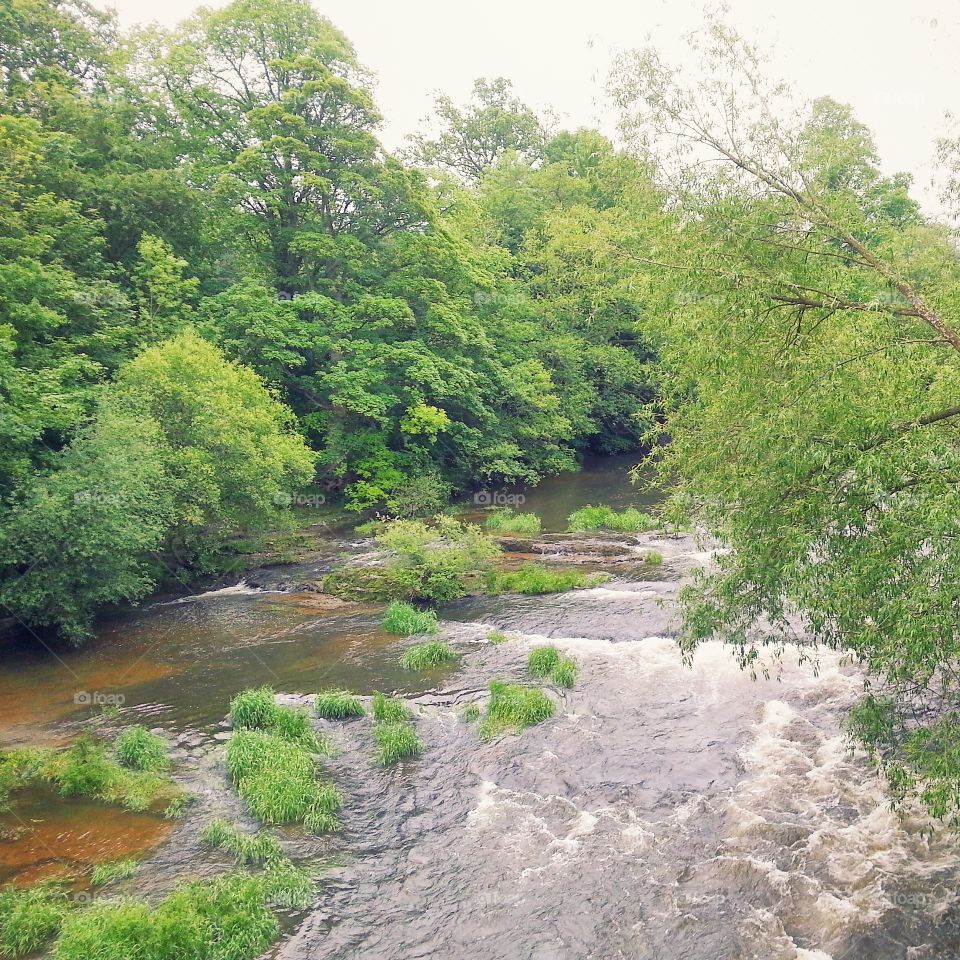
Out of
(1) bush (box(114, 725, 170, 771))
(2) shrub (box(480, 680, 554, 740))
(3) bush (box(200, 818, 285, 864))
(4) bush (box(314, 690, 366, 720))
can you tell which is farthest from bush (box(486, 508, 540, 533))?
(3) bush (box(200, 818, 285, 864))

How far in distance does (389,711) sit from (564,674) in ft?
12.6

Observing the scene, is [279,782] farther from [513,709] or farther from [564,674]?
[564,674]

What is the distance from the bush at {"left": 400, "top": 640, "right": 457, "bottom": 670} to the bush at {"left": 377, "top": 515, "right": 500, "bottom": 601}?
4.28 meters

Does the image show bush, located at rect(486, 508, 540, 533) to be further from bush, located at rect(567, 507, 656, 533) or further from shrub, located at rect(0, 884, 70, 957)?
shrub, located at rect(0, 884, 70, 957)

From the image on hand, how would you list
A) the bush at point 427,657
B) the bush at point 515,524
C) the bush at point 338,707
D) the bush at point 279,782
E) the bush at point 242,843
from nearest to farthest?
the bush at point 242,843 → the bush at point 279,782 → the bush at point 338,707 → the bush at point 427,657 → the bush at point 515,524

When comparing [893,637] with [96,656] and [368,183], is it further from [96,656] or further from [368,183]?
[368,183]

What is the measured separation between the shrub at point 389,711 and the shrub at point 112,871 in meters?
5.02

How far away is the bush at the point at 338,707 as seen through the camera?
14.7 meters

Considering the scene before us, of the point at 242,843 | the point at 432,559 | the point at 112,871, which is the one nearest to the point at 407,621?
the point at 432,559

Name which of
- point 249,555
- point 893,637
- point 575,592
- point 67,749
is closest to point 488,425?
point 249,555

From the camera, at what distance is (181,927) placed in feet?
28.1

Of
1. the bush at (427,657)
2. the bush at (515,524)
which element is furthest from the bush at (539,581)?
the bush at (515,524)

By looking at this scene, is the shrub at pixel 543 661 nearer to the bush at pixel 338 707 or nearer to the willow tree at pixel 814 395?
the bush at pixel 338 707

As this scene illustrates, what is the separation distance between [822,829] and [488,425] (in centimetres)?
2889
